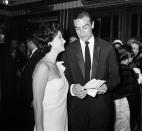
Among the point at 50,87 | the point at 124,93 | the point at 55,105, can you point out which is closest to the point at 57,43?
the point at 50,87

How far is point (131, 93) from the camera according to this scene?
325cm

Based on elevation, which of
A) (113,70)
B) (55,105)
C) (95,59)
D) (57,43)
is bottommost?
(55,105)

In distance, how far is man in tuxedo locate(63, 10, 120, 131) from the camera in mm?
2359

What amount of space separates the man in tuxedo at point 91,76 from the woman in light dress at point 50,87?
118 mm

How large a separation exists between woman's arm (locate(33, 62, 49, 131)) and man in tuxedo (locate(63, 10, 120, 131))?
0.33 meters

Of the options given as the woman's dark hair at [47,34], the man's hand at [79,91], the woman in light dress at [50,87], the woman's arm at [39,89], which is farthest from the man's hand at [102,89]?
the woman's dark hair at [47,34]

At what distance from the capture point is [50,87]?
7.27ft

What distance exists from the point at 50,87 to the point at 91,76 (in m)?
0.43

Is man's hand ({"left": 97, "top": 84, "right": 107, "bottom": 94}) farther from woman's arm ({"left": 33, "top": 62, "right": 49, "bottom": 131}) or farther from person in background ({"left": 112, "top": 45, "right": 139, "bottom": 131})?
person in background ({"left": 112, "top": 45, "right": 139, "bottom": 131})

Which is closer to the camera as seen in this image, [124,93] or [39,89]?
[39,89]

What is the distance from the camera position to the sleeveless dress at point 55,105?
2.23 metres

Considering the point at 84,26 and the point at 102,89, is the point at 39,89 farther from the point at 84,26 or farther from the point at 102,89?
the point at 84,26

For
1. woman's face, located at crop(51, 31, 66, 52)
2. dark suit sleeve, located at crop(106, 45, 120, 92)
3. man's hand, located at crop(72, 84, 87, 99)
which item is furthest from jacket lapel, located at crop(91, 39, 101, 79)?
woman's face, located at crop(51, 31, 66, 52)

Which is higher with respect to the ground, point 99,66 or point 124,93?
point 99,66
